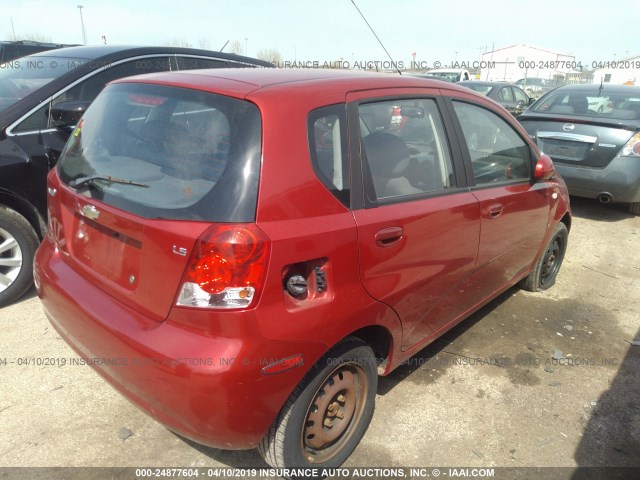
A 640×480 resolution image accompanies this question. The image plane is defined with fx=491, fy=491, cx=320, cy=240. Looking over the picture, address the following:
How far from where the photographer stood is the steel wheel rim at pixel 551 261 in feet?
13.5

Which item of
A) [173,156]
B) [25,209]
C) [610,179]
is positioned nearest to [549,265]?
[610,179]

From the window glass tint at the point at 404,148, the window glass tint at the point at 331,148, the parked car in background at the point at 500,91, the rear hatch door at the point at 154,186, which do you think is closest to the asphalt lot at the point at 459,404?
the rear hatch door at the point at 154,186

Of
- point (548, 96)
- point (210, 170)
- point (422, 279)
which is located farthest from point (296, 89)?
point (548, 96)

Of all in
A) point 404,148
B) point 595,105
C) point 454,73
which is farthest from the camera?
point 454,73

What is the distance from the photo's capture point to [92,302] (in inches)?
81.4

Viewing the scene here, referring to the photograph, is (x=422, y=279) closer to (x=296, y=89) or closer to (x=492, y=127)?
(x=296, y=89)

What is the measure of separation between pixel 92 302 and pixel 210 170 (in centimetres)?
80

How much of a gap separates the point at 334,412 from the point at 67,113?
2.80 metres

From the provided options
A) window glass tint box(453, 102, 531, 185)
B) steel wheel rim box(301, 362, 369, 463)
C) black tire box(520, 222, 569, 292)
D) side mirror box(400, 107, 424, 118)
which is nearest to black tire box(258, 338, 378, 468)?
steel wheel rim box(301, 362, 369, 463)

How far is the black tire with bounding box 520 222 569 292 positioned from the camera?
401 cm

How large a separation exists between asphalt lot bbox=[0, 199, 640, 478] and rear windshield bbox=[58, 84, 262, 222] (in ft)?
3.98

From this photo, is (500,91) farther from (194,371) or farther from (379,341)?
(194,371)

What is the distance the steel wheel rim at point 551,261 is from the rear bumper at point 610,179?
199 cm

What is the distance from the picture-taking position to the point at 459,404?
279 cm
